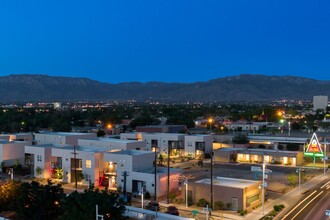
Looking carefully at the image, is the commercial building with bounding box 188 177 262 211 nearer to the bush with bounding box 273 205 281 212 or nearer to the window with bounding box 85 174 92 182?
the bush with bounding box 273 205 281 212

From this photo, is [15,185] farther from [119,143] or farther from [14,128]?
[14,128]

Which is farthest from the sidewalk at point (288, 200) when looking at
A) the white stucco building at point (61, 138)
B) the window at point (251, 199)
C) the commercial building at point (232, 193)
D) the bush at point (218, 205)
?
the white stucco building at point (61, 138)

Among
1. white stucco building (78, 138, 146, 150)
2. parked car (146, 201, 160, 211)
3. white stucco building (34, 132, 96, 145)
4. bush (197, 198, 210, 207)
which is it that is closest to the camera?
parked car (146, 201, 160, 211)

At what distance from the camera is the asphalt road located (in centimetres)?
2939

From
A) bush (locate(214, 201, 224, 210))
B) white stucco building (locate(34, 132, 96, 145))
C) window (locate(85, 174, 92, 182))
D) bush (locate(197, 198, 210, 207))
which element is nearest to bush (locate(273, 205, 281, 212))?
bush (locate(214, 201, 224, 210))

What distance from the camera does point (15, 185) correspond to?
31750mm

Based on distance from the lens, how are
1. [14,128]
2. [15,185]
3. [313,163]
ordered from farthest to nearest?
[14,128] < [313,163] < [15,185]

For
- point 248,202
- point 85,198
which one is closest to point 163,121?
point 248,202

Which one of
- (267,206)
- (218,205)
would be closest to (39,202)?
(218,205)

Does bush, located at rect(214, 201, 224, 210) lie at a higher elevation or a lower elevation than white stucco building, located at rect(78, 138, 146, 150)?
lower

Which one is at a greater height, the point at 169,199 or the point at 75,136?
the point at 75,136

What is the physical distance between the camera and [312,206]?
32312 mm

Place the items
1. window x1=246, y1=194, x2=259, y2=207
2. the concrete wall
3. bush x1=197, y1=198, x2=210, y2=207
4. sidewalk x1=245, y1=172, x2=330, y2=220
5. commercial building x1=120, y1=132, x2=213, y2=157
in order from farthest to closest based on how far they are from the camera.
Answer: commercial building x1=120, y1=132, x2=213, y2=157
the concrete wall
bush x1=197, y1=198, x2=210, y2=207
window x1=246, y1=194, x2=259, y2=207
sidewalk x1=245, y1=172, x2=330, y2=220

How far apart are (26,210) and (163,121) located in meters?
79.9
